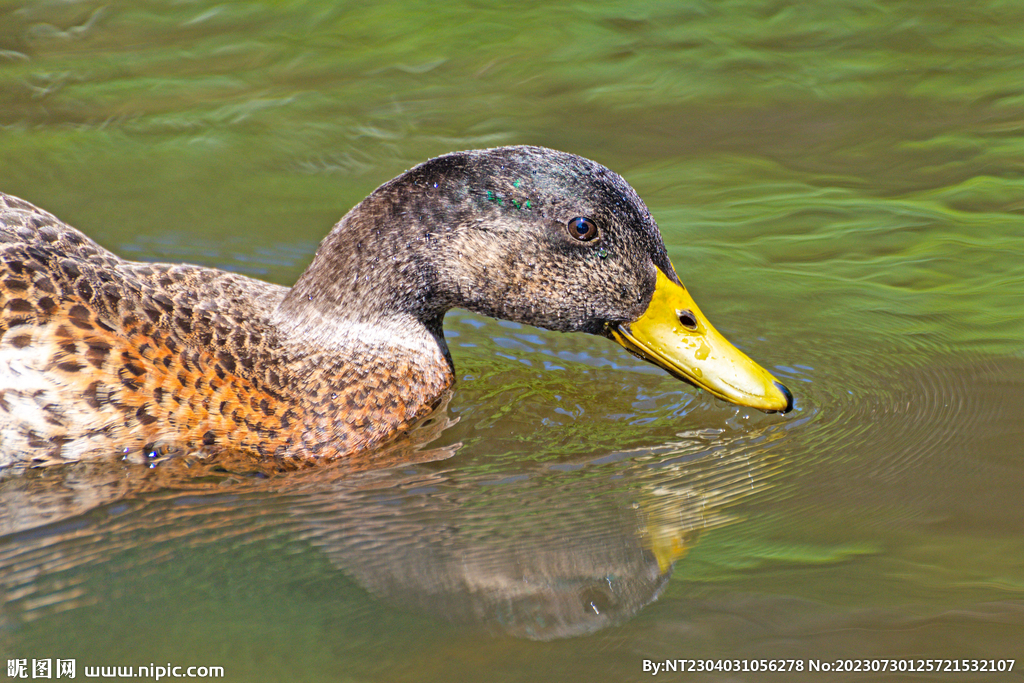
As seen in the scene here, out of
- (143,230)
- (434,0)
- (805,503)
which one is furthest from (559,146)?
(805,503)

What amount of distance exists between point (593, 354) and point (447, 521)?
6.60 feet

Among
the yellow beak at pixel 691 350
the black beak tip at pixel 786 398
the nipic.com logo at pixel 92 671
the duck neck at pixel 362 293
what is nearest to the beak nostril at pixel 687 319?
the yellow beak at pixel 691 350

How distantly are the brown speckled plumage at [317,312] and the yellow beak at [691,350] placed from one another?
0.29 ft

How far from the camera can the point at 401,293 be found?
511cm

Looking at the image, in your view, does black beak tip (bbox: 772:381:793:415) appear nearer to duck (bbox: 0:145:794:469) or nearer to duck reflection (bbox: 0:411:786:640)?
duck (bbox: 0:145:794:469)

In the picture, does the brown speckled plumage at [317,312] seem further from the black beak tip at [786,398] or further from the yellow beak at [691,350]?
the black beak tip at [786,398]

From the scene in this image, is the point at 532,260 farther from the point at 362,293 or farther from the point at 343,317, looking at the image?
the point at 343,317

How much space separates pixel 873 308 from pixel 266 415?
11.1 feet

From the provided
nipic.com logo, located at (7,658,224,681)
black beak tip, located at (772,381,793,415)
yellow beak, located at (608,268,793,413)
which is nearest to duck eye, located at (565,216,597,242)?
yellow beak, located at (608,268,793,413)

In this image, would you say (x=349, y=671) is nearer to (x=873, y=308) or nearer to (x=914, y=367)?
(x=914, y=367)

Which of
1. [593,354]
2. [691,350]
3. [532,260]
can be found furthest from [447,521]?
[593,354]

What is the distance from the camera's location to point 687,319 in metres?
4.91

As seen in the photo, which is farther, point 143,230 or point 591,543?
point 143,230

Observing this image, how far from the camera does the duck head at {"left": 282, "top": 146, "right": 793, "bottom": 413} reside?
4762 millimetres
